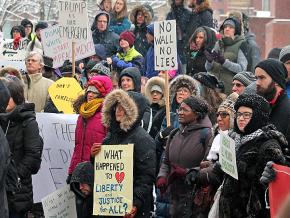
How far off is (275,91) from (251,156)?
931 millimetres

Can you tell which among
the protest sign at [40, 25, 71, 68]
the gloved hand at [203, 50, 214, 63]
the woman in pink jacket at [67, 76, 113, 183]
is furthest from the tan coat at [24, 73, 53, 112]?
the woman in pink jacket at [67, 76, 113, 183]

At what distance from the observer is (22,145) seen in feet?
34.1

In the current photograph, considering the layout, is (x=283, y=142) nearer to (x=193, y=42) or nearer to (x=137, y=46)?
(x=193, y=42)

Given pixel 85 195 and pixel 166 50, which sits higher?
pixel 166 50

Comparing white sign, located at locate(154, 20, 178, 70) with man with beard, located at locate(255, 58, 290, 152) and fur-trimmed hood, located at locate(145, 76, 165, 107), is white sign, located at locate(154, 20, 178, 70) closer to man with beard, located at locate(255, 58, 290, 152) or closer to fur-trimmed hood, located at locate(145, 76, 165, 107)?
fur-trimmed hood, located at locate(145, 76, 165, 107)

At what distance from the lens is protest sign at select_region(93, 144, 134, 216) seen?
995 centimetres

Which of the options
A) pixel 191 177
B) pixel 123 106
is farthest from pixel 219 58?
pixel 191 177

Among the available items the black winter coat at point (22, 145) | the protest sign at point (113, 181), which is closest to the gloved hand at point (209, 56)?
the black winter coat at point (22, 145)

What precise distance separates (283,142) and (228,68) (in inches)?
229

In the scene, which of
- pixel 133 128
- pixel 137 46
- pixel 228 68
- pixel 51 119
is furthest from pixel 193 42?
pixel 133 128

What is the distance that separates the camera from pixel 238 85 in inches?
462

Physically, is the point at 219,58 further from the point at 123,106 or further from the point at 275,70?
the point at 275,70

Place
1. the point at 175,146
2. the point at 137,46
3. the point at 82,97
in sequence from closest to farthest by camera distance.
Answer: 1. the point at 175,146
2. the point at 82,97
3. the point at 137,46

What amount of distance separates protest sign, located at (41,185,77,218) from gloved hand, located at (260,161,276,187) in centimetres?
322
